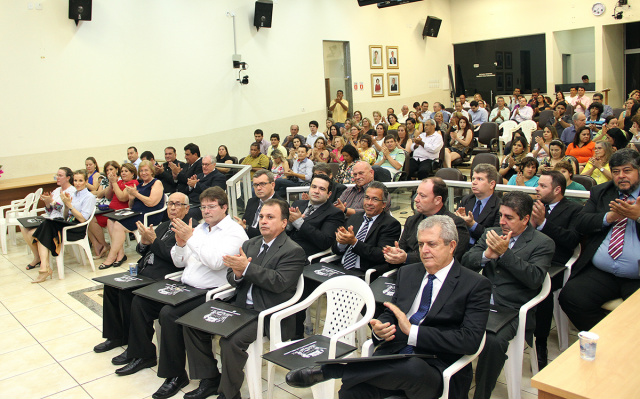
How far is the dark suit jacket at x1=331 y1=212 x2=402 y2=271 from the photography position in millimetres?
3861

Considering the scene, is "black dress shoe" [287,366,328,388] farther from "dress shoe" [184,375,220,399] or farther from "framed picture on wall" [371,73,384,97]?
"framed picture on wall" [371,73,384,97]

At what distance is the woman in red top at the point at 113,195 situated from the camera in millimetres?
6780

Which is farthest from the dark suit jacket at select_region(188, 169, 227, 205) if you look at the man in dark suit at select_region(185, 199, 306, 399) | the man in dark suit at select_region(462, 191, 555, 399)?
the man in dark suit at select_region(462, 191, 555, 399)

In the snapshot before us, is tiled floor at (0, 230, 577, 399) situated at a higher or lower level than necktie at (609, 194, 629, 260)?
lower

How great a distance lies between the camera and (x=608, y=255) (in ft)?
11.3

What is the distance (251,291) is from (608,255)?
2358 mm

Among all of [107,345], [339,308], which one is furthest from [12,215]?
[339,308]

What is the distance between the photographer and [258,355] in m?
3.34

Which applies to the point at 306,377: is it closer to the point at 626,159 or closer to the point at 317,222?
the point at 317,222

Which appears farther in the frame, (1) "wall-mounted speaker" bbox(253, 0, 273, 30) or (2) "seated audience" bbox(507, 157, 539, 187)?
(1) "wall-mounted speaker" bbox(253, 0, 273, 30)

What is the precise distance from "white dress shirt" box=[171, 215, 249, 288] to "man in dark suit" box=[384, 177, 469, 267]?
1.12 meters

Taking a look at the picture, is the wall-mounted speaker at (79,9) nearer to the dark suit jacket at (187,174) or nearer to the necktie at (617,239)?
the dark suit jacket at (187,174)

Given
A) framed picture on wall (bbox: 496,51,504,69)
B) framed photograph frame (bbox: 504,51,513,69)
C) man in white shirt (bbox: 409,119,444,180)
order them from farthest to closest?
Answer: framed picture on wall (bbox: 496,51,504,69)
framed photograph frame (bbox: 504,51,513,69)
man in white shirt (bbox: 409,119,444,180)

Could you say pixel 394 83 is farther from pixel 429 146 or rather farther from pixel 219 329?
pixel 219 329
